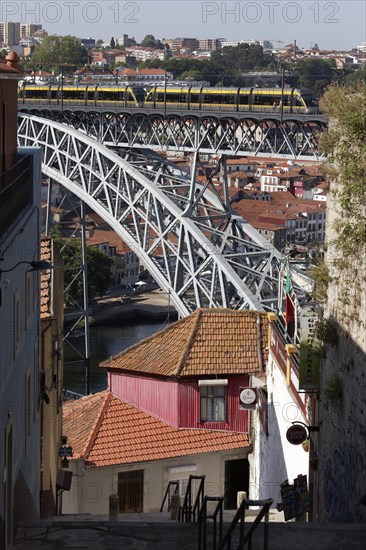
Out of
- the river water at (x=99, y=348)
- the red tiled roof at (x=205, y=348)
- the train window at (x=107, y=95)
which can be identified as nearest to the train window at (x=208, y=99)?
the train window at (x=107, y=95)

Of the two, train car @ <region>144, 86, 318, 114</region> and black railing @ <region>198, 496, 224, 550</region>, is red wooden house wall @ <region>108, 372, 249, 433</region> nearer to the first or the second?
black railing @ <region>198, 496, 224, 550</region>

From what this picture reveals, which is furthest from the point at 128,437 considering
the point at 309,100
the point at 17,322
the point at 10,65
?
the point at 309,100

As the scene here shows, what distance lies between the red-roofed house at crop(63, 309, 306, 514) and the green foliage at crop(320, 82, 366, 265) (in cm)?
375

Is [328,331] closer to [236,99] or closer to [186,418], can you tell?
[186,418]

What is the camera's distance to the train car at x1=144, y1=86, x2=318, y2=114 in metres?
22.9

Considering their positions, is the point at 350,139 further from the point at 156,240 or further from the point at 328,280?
the point at 156,240

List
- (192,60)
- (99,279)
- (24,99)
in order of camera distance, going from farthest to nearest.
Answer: (192,60), (99,279), (24,99)

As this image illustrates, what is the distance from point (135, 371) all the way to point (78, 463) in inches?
72.8

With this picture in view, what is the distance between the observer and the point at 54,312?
11.1m

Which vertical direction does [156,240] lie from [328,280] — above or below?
below

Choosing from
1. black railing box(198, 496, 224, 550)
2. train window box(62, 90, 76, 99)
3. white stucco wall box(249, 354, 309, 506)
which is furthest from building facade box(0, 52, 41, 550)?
train window box(62, 90, 76, 99)

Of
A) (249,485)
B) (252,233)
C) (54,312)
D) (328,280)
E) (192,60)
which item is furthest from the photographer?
(192,60)

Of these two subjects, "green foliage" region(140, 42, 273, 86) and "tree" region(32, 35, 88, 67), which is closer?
"tree" region(32, 35, 88, 67)

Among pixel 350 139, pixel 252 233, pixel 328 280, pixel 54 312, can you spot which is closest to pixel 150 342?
pixel 54 312
